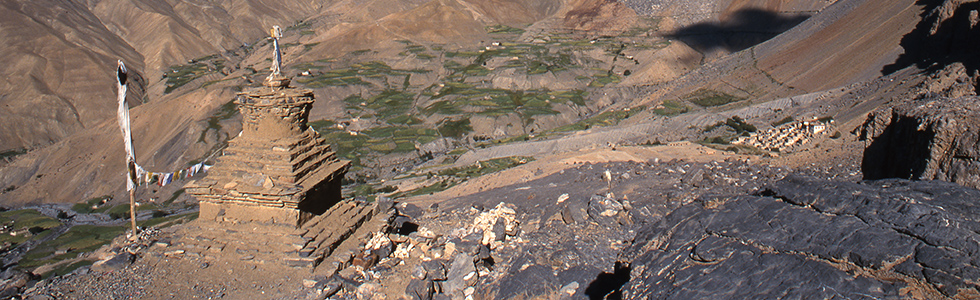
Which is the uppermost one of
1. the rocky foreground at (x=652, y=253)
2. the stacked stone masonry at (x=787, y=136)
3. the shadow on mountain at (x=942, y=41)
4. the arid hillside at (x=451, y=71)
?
the rocky foreground at (x=652, y=253)

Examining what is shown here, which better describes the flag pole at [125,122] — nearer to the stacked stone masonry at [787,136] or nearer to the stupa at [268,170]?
the stupa at [268,170]

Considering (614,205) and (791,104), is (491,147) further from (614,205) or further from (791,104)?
(614,205)

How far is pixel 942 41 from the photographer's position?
→ 28953mm

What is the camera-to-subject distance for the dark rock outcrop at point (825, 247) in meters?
5.76

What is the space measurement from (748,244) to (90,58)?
265 feet

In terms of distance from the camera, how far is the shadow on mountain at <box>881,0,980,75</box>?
25.7 m

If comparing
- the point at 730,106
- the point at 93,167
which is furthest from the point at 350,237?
the point at 93,167

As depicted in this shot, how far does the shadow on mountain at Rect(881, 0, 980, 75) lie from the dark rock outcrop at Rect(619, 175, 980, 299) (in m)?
19.3

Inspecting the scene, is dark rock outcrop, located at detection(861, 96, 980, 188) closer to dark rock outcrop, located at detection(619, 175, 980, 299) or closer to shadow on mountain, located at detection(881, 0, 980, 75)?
dark rock outcrop, located at detection(619, 175, 980, 299)

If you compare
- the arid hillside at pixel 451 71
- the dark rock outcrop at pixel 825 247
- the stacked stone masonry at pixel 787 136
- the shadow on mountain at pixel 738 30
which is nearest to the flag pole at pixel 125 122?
the dark rock outcrop at pixel 825 247

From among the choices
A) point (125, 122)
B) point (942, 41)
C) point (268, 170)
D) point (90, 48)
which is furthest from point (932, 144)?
point (90, 48)

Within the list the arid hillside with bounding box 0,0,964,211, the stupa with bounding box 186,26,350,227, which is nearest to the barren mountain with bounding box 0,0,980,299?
the arid hillside with bounding box 0,0,964,211

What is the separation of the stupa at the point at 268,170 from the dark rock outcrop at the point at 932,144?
1190 cm

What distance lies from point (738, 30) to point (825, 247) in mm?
68002
